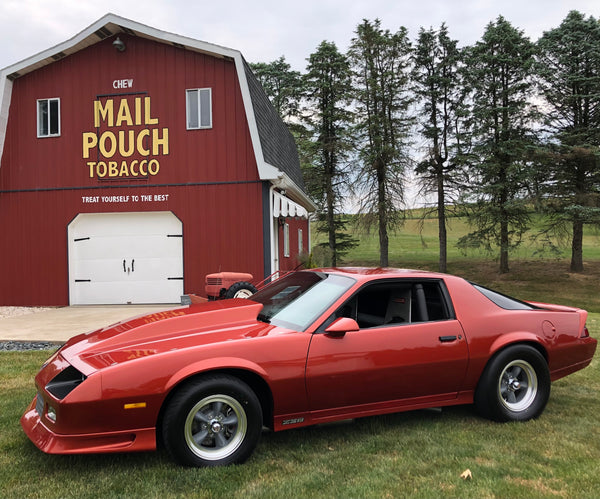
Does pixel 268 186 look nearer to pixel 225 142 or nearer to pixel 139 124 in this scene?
pixel 225 142

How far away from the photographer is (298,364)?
3.32 m

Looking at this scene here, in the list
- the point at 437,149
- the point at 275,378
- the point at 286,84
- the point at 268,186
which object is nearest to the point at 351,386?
the point at 275,378

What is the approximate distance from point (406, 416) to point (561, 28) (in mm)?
24260

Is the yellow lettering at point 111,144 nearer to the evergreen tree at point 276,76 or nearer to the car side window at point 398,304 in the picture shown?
the car side window at point 398,304

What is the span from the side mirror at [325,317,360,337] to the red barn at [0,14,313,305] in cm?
838

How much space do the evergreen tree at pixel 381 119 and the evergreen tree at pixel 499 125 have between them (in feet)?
11.8

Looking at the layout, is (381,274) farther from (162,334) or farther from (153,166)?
(153,166)

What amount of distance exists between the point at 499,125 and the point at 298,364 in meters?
23.4

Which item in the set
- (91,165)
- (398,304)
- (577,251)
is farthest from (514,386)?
(577,251)

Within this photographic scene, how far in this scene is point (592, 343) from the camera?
14.6 ft

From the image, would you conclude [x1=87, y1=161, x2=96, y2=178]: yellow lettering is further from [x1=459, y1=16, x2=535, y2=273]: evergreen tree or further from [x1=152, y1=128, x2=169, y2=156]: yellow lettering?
[x1=459, y1=16, x2=535, y2=273]: evergreen tree

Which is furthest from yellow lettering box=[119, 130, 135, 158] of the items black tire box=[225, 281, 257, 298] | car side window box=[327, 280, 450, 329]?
car side window box=[327, 280, 450, 329]

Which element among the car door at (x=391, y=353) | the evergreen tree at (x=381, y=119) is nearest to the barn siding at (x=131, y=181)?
the car door at (x=391, y=353)

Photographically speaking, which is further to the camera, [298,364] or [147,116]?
[147,116]
